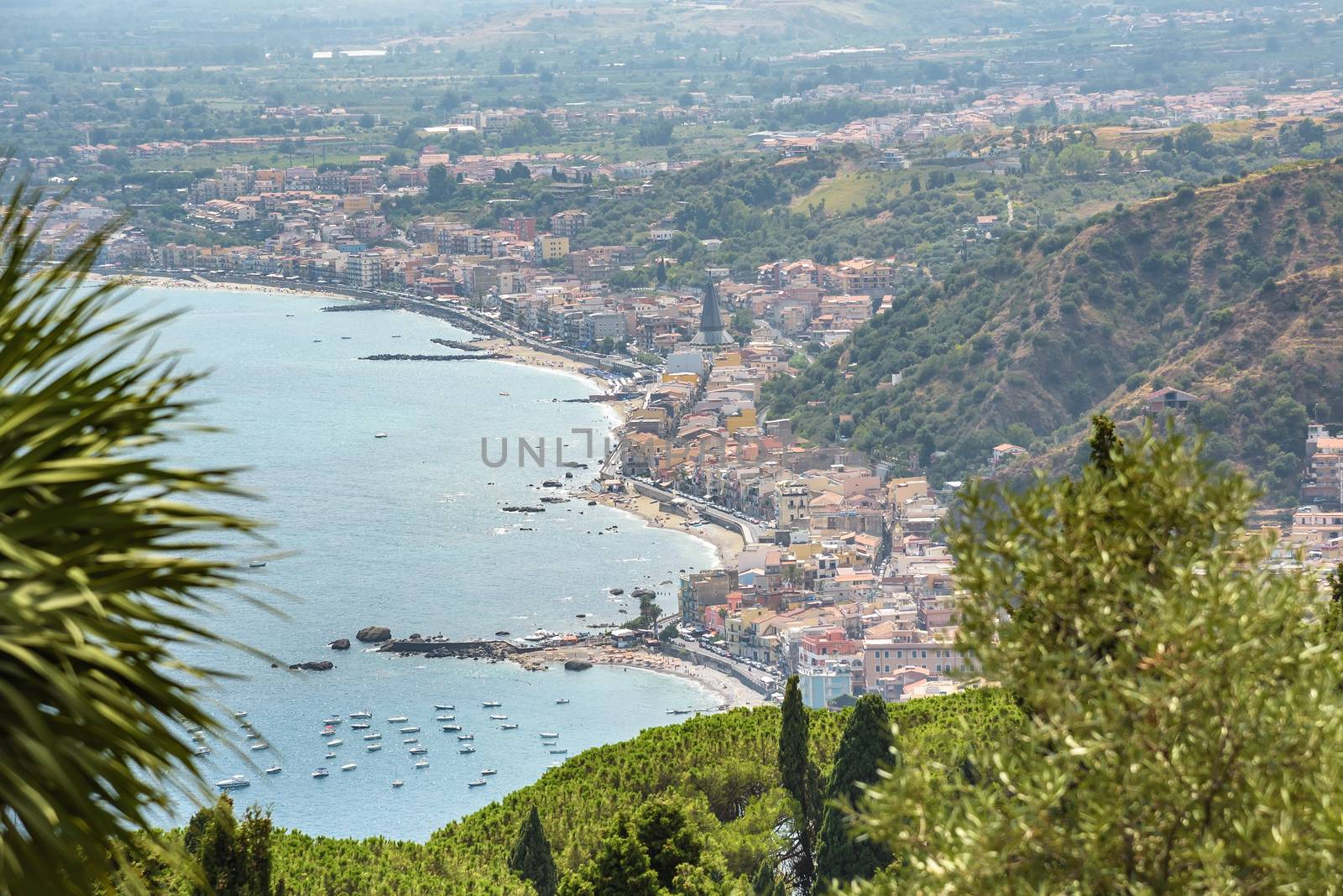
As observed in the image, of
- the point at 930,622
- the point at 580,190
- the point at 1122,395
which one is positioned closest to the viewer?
the point at 930,622

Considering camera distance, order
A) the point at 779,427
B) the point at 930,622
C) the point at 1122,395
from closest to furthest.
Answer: the point at 930,622 < the point at 1122,395 < the point at 779,427

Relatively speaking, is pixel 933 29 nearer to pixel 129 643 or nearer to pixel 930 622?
pixel 930 622

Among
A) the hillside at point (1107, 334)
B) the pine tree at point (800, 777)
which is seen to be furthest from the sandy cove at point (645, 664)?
the pine tree at point (800, 777)

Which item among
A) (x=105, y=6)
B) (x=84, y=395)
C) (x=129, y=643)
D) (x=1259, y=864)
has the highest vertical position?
(x=84, y=395)

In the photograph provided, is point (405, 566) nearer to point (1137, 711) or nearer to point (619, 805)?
point (619, 805)

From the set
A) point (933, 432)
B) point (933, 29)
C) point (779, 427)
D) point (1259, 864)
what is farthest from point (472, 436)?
point (933, 29)

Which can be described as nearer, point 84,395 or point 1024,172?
point 84,395

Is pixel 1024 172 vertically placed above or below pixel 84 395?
below
